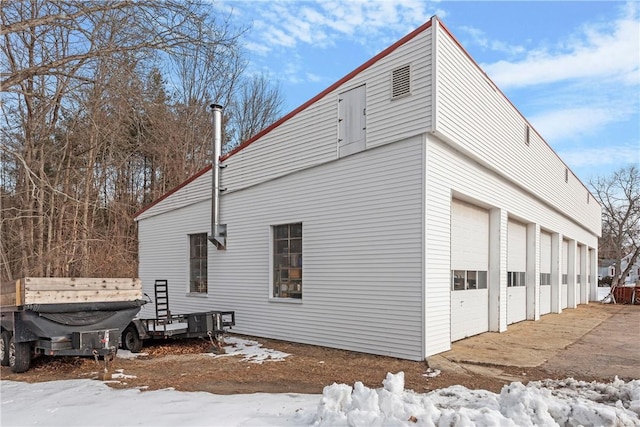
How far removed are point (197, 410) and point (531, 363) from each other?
6333 millimetres

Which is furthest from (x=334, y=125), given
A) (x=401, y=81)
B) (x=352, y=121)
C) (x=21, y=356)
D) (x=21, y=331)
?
(x=21, y=356)

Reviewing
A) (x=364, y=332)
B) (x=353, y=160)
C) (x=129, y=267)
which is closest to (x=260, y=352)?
(x=364, y=332)

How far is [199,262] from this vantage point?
46.4 feet

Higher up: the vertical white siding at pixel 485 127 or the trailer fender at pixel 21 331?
the vertical white siding at pixel 485 127

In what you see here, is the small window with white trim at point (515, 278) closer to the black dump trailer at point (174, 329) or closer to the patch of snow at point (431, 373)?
the patch of snow at point (431, 373)

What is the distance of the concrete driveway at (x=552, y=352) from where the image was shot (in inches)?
321

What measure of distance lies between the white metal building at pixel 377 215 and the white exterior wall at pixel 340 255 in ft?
0.10

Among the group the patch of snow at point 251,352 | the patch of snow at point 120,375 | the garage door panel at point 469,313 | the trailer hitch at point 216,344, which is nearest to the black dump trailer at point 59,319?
the patch of snow at point 120,375

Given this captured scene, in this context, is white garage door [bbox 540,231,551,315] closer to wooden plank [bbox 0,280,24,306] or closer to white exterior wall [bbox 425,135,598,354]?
white exterior wall [bbox 425,135,598,354]

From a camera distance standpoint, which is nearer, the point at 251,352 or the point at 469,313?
the point at 251,352

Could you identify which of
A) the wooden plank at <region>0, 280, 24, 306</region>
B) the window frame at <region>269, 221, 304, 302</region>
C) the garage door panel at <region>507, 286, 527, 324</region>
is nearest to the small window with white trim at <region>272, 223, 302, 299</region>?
the window frame at <region>269, 221, 304, 302</region>

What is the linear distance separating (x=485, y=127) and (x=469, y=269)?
3.49 metres

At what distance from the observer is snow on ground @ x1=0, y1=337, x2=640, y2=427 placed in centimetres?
450

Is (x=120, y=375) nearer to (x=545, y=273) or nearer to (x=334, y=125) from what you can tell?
(x=334, y=125)
